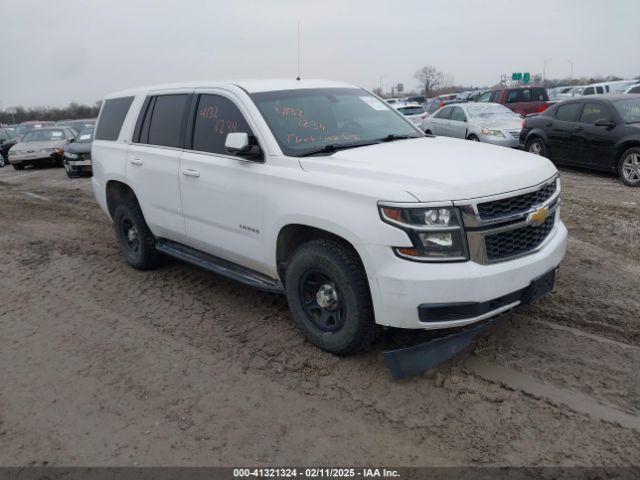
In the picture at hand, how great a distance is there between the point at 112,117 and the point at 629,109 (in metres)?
8.89

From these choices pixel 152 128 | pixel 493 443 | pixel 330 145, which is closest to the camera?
pixel 493 443

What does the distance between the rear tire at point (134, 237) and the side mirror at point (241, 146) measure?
2.19 m

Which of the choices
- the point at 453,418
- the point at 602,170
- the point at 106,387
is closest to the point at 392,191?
the point at 453,418

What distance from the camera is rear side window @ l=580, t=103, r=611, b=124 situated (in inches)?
394

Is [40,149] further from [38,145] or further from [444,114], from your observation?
[444,114]

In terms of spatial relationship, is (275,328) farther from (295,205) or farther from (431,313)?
(431,313)

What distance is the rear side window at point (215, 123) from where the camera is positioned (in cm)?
445

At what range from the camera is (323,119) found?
14.8 ft

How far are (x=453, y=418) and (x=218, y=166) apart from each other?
265 centimetres

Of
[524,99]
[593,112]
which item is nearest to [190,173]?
[593,112]

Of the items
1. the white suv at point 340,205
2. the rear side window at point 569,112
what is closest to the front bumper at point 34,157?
the white suv at point 340,205

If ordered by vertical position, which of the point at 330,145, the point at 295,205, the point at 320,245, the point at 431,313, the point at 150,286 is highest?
the point at 330,145

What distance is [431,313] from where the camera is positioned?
329 centimetres

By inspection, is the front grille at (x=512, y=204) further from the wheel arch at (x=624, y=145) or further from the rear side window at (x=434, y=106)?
the rear side window at (x=434, y=106)
